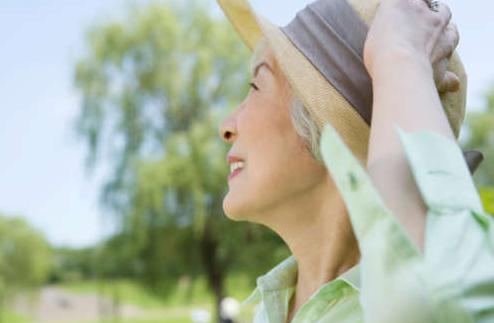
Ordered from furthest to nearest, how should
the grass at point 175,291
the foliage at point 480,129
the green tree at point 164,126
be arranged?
the foliage at point 480,129, the grass at point 175,291, the green tree at point 164,126

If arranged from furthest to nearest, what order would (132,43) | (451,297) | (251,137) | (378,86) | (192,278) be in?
(192,278), (132,43), (251,137), (378,86), (451,297)

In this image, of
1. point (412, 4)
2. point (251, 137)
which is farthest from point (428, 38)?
point (251, 137)

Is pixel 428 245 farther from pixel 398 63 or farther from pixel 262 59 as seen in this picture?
pixel 262 59

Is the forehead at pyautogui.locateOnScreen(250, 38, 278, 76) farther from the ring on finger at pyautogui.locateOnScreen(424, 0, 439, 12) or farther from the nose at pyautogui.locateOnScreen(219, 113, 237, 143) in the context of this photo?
the ring on finger at pyautogui.locateOnScreen(424, 0, 439, 12)

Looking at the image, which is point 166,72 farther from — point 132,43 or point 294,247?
point 294,247

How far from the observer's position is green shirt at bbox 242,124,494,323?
24.5 inches

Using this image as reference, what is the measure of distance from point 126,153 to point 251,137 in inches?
650

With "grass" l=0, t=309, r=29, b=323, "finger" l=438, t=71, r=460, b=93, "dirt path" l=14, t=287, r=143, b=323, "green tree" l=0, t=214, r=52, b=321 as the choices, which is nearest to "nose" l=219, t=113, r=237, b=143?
"finger" l=438, t=71, r=460, b=93

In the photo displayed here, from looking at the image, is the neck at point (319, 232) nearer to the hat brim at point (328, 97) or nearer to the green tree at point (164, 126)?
the hat brim at point (328, 97)

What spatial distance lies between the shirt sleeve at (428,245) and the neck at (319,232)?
0.48m

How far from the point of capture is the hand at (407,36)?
2.53 ft

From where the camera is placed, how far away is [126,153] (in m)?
17.5

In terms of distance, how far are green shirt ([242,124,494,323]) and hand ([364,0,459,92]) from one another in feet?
0.34

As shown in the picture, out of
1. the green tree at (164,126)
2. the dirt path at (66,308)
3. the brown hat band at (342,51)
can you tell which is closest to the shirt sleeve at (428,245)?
the brown hat band at (342,51)
